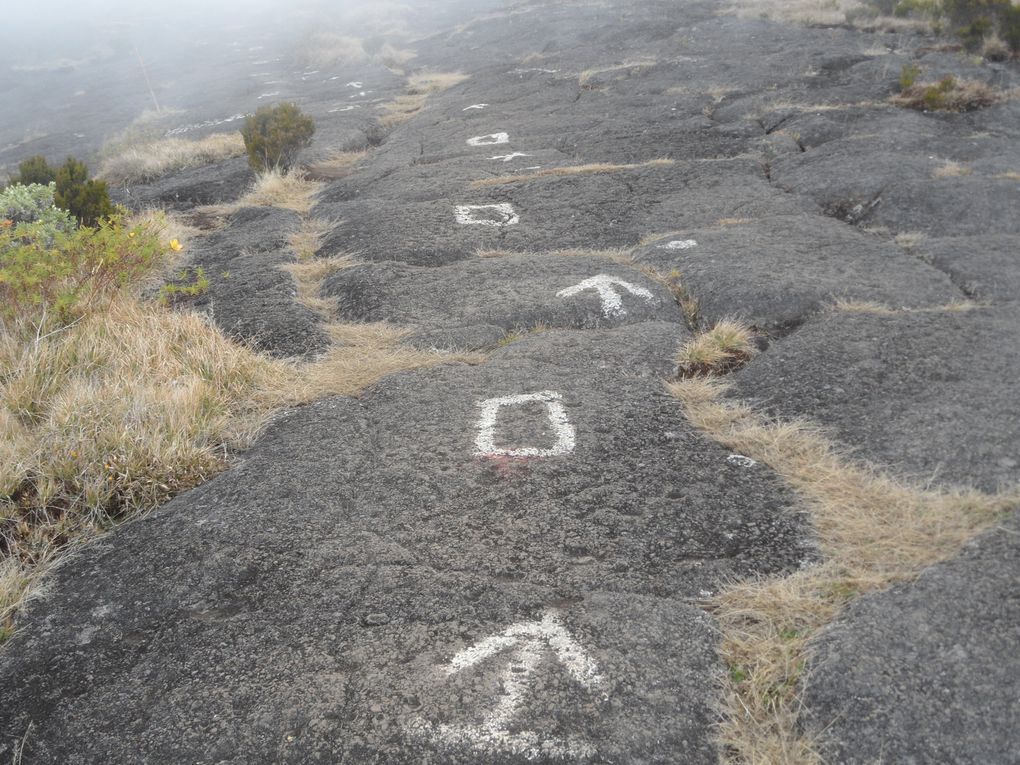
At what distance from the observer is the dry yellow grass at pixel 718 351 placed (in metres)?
4.00

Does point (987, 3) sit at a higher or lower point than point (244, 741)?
higher

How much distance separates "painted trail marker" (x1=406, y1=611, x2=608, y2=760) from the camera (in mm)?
1876

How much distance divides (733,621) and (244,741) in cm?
152

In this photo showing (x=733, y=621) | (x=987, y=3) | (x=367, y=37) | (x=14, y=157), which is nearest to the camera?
(x=733, y=621)

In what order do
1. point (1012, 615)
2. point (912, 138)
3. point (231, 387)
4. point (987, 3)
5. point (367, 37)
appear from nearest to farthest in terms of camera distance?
1. point (1012, 615)
2. point (231, 387)
3. point (912, 138)
4. point (987, 3)
5. point (367, 37)

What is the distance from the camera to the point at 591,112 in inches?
451

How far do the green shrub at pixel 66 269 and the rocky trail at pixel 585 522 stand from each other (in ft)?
2.64

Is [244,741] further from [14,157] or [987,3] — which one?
[14,157]

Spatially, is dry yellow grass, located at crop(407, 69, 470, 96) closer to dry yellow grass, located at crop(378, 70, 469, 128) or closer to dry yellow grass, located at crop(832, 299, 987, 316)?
dry yellow grass, located at crop(378, 70, 469, 128)

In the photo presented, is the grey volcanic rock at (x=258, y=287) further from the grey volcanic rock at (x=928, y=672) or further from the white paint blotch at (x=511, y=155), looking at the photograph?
the grey volcanic rock at (x=928, y=672)

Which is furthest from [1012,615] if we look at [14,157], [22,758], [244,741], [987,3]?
[14,157]

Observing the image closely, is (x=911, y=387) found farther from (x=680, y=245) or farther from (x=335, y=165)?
(x=335, y=165)

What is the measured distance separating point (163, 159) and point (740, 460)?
12251mm

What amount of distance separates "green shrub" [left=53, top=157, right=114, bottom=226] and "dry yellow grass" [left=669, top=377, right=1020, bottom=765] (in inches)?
298
